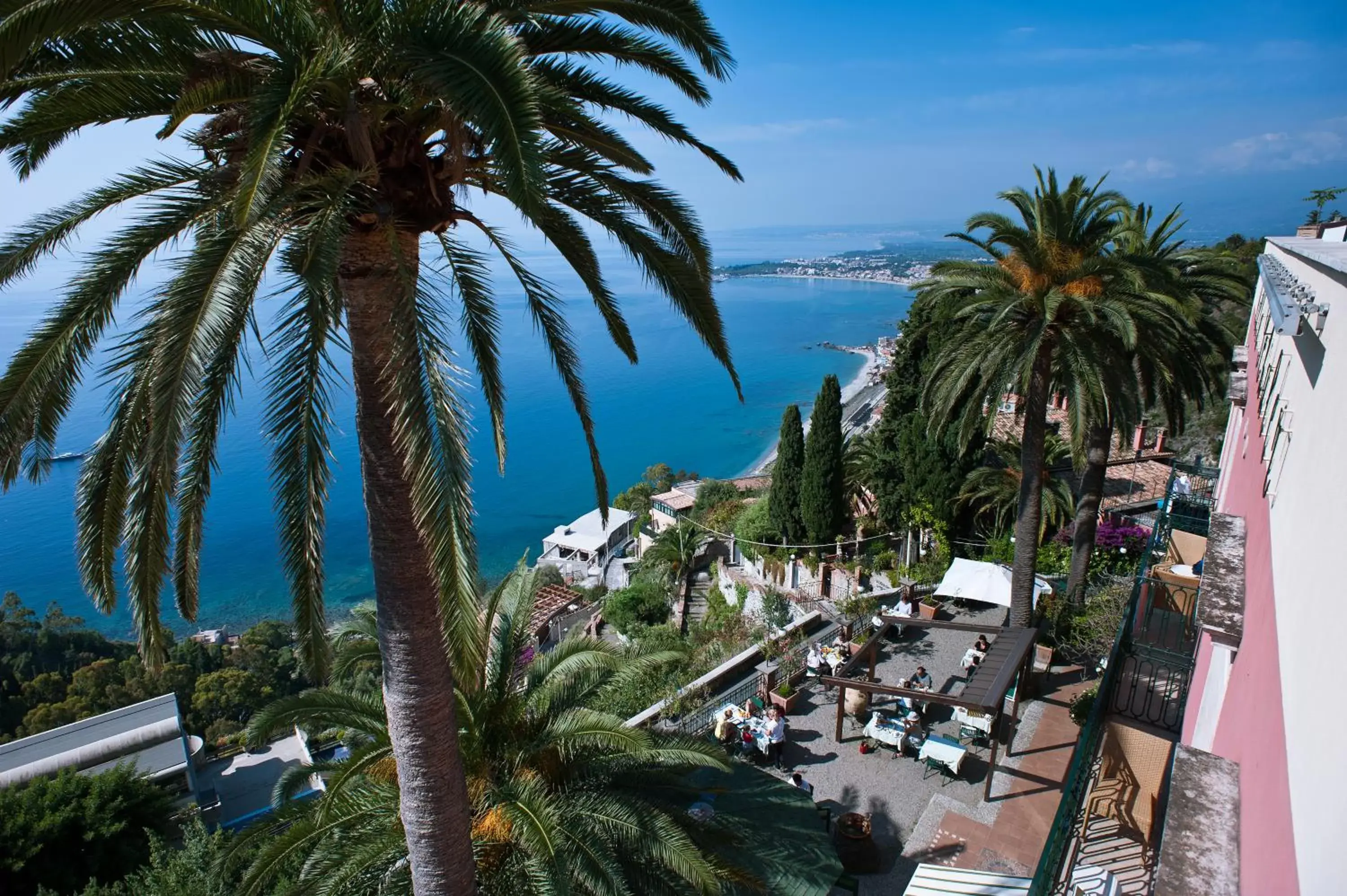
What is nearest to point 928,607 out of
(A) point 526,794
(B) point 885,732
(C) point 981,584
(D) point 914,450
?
(C) point 981,584

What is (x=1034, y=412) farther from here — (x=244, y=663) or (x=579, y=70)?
(x=244, y=663)

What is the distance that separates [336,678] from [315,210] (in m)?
4.75

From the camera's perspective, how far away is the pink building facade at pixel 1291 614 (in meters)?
2.13

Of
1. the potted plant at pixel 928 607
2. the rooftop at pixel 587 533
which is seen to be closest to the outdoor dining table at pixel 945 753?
the potted plant at pixel 928 607

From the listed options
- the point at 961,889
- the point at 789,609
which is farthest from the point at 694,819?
the point at 789,609

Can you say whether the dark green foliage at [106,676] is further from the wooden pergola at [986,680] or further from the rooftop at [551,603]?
the wooden pergola at [986,680]

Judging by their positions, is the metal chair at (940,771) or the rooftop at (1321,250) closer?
the rooftop at (1321,250)

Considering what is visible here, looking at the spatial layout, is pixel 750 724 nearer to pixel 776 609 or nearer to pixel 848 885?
pixel 848 885

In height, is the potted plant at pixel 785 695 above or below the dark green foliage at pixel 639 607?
above

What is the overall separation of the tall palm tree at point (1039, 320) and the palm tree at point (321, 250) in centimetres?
739

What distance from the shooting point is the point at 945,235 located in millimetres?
12430

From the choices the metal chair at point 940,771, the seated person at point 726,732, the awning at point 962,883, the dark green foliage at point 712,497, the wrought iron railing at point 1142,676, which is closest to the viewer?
the wrought iron railing at point 1142,676

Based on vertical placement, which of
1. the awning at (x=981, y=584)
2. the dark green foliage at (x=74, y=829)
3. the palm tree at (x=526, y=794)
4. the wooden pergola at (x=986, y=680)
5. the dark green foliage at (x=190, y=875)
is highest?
the palm tree at (x=526, y=794)

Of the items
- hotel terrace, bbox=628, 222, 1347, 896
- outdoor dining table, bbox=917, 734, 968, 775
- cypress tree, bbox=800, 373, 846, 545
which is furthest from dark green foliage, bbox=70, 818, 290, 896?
cypress tree, bbox=800, 373, 846, 545
